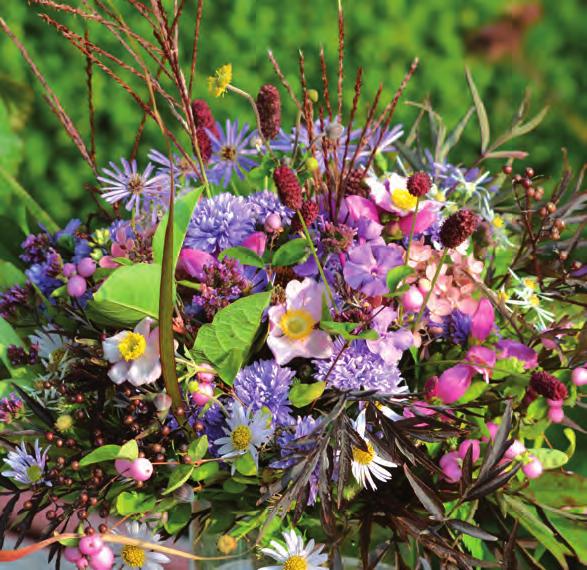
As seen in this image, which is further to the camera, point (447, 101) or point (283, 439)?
point (447, 101)

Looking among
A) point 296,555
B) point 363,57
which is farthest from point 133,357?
point 363,57

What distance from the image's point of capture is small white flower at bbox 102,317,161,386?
65 centimetres

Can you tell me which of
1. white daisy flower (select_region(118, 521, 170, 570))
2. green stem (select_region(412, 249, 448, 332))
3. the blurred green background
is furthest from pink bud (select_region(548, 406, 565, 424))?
the blurred green background

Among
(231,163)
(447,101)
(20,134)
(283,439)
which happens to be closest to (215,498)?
(283,439)

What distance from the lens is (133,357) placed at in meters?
0.65

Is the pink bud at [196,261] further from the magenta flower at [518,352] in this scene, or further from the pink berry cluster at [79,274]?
the magenta flower at [518,352]

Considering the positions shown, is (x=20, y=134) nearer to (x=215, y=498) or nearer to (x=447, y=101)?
(x=447, y=101)

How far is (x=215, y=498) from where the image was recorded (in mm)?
716

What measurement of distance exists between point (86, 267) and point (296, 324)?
20 centimetres

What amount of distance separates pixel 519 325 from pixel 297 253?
23cm

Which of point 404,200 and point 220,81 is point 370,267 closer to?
point 404,200

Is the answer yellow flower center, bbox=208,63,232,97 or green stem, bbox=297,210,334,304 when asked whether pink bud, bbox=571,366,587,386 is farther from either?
yellow flower center, bbox=208,63,232,97

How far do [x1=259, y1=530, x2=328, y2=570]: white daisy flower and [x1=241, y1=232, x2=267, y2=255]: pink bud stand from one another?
0.24 m

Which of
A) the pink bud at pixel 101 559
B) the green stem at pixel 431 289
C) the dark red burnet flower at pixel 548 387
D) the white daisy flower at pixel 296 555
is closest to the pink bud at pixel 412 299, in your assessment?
the green stem at pixel 431 289
